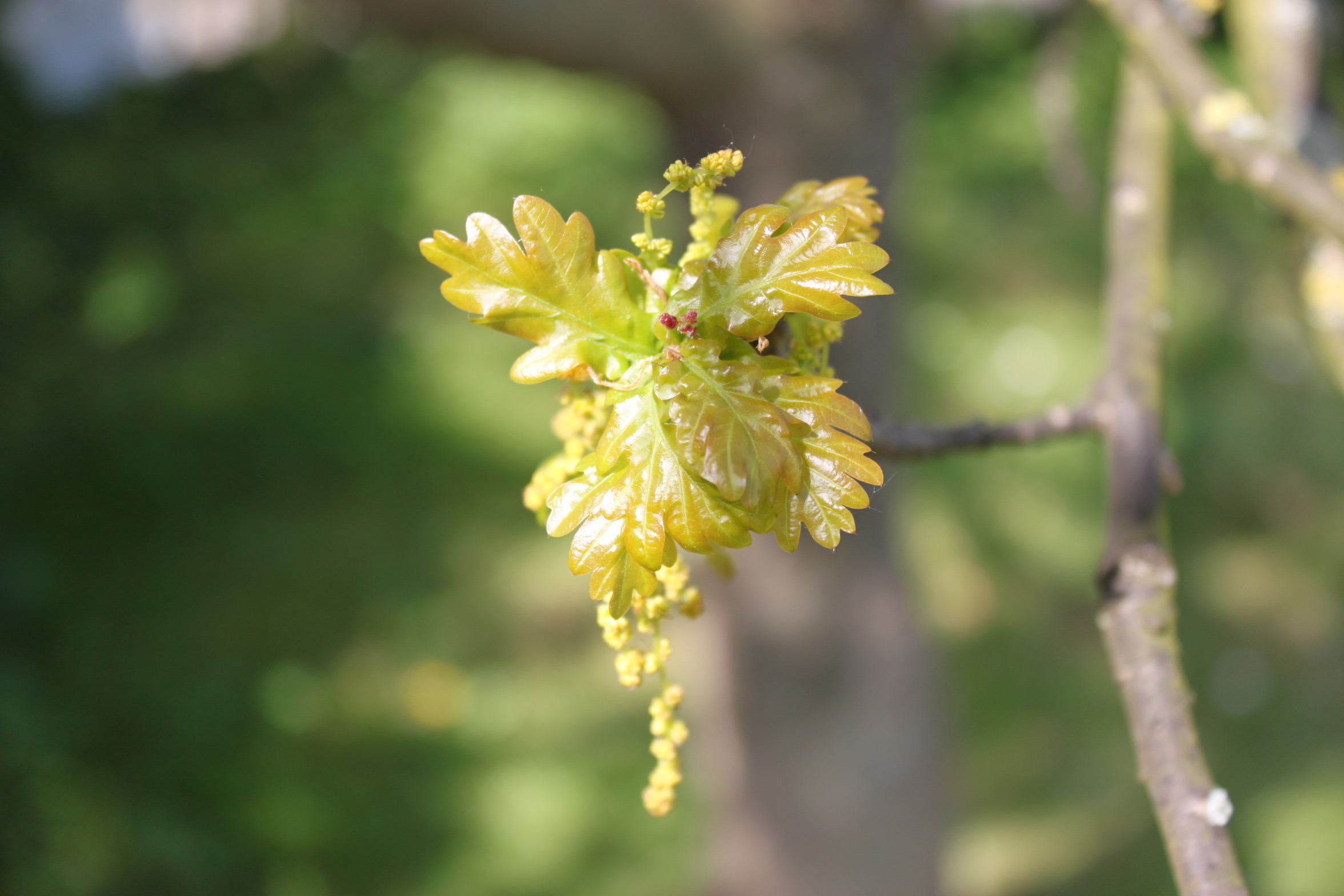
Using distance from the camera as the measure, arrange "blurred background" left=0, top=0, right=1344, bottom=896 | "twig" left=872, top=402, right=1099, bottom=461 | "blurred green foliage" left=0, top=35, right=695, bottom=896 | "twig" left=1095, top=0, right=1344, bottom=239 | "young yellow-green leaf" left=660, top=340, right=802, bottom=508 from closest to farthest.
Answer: "young yellow-green leaf" left=660, top=340, right=802, bottom=508, "twig" left=872, top=402, right=1099, bottom=461, "twig" left=1095, top=0, right=1344, bottom=239, "blurred background" left=0, top=0, right=1344, bottom=896, "blurred green foliage" left=0, top=35, right=695, bottom=896

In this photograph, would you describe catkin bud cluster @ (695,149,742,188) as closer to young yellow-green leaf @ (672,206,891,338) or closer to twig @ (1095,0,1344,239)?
young yellow-green leaf @ (672,206,891,338)

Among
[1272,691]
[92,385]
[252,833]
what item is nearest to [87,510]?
[92,385]

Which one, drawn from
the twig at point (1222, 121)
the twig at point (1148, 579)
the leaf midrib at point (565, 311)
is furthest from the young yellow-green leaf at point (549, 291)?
the twig at point (1222, 121)

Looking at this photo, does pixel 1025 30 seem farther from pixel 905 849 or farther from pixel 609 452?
pixel 609 452

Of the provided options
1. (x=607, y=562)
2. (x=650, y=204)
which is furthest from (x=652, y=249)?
(x=607, y=562)

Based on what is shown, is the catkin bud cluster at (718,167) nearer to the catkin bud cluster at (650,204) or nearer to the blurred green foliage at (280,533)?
the catkin bud cluster at (650,204)

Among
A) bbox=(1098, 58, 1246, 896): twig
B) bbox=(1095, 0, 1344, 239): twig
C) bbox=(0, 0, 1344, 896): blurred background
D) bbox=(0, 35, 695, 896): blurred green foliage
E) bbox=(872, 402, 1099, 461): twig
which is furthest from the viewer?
bbox=(0, 35, 695, 896): blurred green foliage

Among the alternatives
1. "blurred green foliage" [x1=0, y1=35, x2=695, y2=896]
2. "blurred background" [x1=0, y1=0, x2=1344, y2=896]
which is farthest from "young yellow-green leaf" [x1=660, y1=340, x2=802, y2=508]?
"blurred green foliage" [x1=0, y1=35, x2=695, y2=896]
